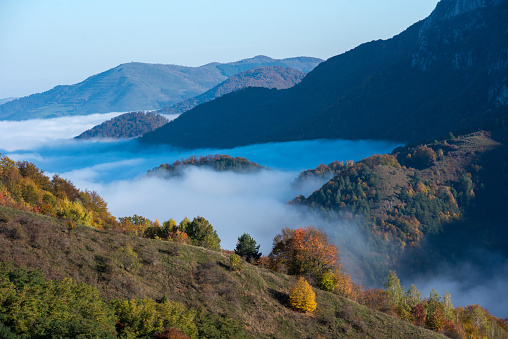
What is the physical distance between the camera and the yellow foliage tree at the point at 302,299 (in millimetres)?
49312

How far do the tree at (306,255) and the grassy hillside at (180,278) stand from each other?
5.53 metres

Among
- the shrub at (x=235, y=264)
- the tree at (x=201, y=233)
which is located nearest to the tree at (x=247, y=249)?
the tree at (x=201, y=233)

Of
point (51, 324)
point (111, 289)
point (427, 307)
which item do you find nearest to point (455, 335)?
point (427, 307)

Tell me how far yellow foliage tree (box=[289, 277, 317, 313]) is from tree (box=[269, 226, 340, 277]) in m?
8.97

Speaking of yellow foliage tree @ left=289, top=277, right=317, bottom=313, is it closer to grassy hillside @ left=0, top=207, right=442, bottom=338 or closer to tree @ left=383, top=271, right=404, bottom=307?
grassy hillside @ left=0, top=207, right=442, bottom=338

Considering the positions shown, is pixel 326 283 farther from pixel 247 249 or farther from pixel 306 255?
pixel 247 249

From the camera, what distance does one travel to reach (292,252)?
61125 mm

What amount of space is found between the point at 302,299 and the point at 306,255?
1122 centimetres

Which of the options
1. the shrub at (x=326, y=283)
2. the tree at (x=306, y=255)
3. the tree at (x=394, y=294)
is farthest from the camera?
the tree at (x=394, y=294)

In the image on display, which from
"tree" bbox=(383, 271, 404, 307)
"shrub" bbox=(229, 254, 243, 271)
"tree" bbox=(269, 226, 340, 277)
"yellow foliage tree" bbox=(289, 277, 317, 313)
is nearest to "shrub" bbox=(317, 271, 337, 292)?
"tree" bbox=(269, 226, 340, 277)

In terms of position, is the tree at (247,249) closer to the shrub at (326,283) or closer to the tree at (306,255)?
the tree at (306,255)

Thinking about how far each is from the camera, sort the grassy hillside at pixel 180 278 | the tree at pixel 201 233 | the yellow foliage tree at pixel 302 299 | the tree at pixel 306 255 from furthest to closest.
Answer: the tree at pixel 201 233, the tree at pixel 306 255, the yellow foliage tree at pixel 302 299, the grassy hillside at pixel 180 278

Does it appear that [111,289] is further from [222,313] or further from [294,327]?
[294,327]

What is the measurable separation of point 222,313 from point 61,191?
204ft
